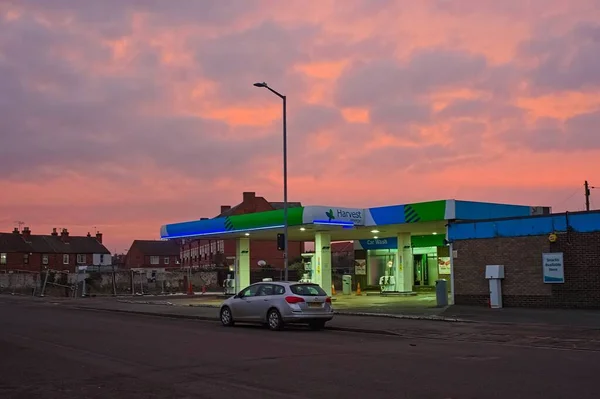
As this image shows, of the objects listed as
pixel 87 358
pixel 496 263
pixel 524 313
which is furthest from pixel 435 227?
pixel 87 358

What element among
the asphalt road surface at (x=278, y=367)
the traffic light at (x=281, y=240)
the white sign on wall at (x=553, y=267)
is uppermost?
the traffic light at (x=281, y=240)

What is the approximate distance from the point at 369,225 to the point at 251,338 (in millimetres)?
17354

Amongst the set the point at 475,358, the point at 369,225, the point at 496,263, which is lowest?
the point at 475,358

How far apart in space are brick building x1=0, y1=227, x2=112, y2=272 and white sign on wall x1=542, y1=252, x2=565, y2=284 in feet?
261

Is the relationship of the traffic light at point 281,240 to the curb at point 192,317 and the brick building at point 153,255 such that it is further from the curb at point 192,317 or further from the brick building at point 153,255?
the brick building at point 153,255

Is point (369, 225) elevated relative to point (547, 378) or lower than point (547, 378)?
elevated

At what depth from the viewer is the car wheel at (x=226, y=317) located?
70.5 ft

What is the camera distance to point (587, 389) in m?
9.19

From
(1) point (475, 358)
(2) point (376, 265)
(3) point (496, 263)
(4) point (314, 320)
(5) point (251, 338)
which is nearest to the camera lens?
(1) point (475, 358)

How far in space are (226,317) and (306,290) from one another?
10.5ft

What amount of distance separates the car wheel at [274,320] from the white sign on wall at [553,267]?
11.4 meters

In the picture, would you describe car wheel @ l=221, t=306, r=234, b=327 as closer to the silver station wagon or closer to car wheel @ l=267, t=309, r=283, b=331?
the silver station wagon

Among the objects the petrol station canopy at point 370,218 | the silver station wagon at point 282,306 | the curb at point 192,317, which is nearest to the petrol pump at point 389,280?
the petrol station canopy at point 370,218

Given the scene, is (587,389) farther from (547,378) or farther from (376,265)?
(376,265)
